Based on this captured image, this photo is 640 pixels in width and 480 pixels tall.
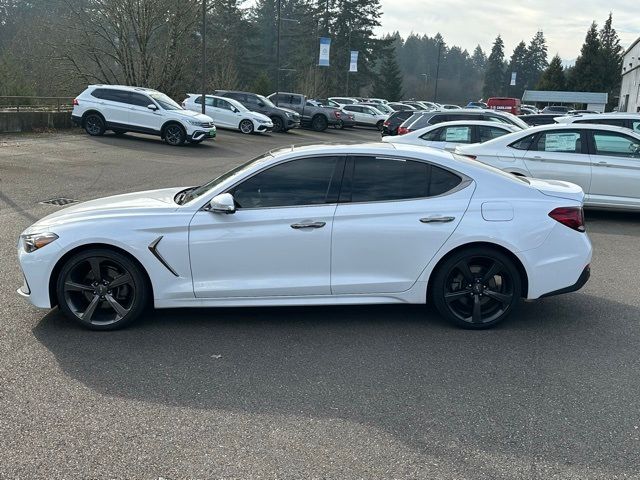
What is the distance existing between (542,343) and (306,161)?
2372 millimetres

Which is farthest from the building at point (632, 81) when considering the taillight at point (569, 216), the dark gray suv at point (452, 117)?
the taillight at point (569, 216)

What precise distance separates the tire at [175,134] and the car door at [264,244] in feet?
56.1

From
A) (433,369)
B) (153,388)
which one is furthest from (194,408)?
(433,369)

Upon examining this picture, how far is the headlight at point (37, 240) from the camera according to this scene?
484 centimetres

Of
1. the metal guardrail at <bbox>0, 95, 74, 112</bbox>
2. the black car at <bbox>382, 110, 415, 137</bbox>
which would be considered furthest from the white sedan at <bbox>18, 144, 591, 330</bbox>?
the black car at <bbox>382, 110, 415, 137</bbox>

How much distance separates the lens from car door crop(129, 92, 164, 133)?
21.2 meters

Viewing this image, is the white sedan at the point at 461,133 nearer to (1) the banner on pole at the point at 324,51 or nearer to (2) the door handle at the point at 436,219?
(2) the door handle at the point at 436,219

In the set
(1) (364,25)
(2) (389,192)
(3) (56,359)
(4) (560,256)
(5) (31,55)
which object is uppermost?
(1) (364,25)

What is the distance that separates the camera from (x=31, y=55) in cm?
4103

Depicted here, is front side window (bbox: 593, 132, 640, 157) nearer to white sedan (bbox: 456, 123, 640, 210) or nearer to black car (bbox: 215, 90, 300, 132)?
white sedan (bbox: 456, 123, 640, 210)

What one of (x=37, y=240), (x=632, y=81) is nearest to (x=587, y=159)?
(x=37, y=240)

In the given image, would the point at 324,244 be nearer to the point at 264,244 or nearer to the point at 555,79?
the point at 264,244

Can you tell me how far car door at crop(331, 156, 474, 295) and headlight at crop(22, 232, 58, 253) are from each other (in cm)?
221

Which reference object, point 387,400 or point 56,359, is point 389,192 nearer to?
point 387,400
